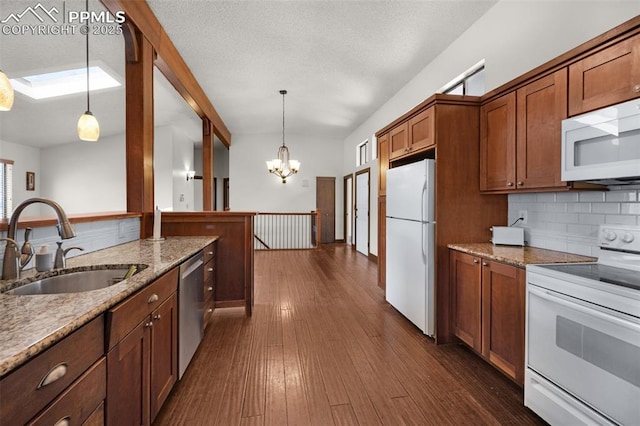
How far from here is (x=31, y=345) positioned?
0.76 meters

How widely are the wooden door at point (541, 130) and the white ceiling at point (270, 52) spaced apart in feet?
4.74

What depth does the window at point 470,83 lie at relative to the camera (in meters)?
3.41

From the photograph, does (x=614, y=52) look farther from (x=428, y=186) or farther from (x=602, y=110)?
(x=428, y=186)

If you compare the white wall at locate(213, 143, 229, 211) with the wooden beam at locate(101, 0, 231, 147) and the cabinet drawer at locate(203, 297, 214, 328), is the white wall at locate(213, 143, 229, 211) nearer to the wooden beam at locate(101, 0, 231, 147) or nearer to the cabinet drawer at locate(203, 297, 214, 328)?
the wooden beam at locate(101, 0, 231, 147)

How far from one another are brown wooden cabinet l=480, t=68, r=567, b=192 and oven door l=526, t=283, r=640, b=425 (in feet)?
2.79

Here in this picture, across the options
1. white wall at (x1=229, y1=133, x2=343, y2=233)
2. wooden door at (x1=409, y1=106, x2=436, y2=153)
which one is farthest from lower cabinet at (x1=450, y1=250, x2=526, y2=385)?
white wall at (x1=229, y1=133, x2=343, y2=233)

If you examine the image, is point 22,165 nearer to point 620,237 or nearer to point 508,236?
point 508,236

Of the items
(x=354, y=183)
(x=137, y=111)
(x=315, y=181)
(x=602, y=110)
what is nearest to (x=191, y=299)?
(x=137, y=111)

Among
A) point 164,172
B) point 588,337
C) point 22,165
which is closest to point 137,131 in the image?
point 588,337

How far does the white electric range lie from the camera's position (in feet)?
4.35

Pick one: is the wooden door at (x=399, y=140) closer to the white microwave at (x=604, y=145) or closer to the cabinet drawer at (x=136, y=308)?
the white microwave at (x=604, y=145)

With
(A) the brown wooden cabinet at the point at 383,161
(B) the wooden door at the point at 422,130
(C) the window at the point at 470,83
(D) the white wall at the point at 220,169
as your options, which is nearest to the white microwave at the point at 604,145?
(B) the wooden door at the point at 422,130

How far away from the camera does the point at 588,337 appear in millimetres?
1491

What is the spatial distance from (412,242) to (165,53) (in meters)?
3.42
